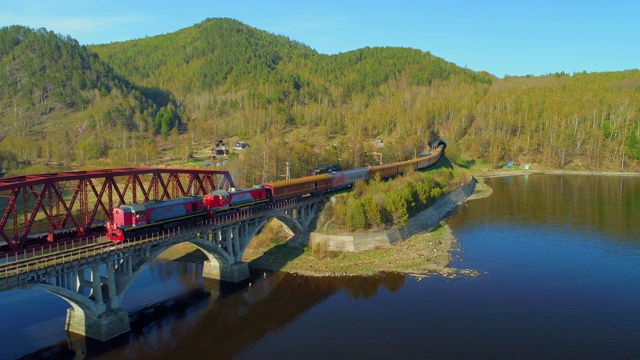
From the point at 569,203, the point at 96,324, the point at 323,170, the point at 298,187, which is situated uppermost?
the point at 323,170

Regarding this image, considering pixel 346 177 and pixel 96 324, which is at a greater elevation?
pixel 346 177

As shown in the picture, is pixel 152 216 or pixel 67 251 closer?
pixel 67 251

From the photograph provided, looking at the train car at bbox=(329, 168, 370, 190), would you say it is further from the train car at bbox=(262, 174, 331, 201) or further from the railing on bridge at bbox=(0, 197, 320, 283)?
the railing on bridge at bbox=(0, 197, 320, 283)

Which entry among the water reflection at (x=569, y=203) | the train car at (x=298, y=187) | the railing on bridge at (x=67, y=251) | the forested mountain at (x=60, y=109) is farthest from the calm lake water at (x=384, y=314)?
the forested mountain at (x=60, y=109)

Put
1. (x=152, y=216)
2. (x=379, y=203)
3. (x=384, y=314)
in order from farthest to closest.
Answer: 1. (x=379, y=203)
2. (x=152, y=216)
3. (x=384, y=314)

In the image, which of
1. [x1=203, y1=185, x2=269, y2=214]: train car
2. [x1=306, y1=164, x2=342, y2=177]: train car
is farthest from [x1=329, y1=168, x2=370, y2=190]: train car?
[x1=203, y1=185, x2=269, y2=214]: train car

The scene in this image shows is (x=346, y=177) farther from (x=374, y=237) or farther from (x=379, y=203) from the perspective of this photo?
(x=374, y=237)

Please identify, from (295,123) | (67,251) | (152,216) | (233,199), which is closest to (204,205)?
(233,199)

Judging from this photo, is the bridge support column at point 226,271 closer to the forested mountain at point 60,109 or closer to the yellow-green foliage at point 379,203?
the yellow-green foliage at point 379,203
